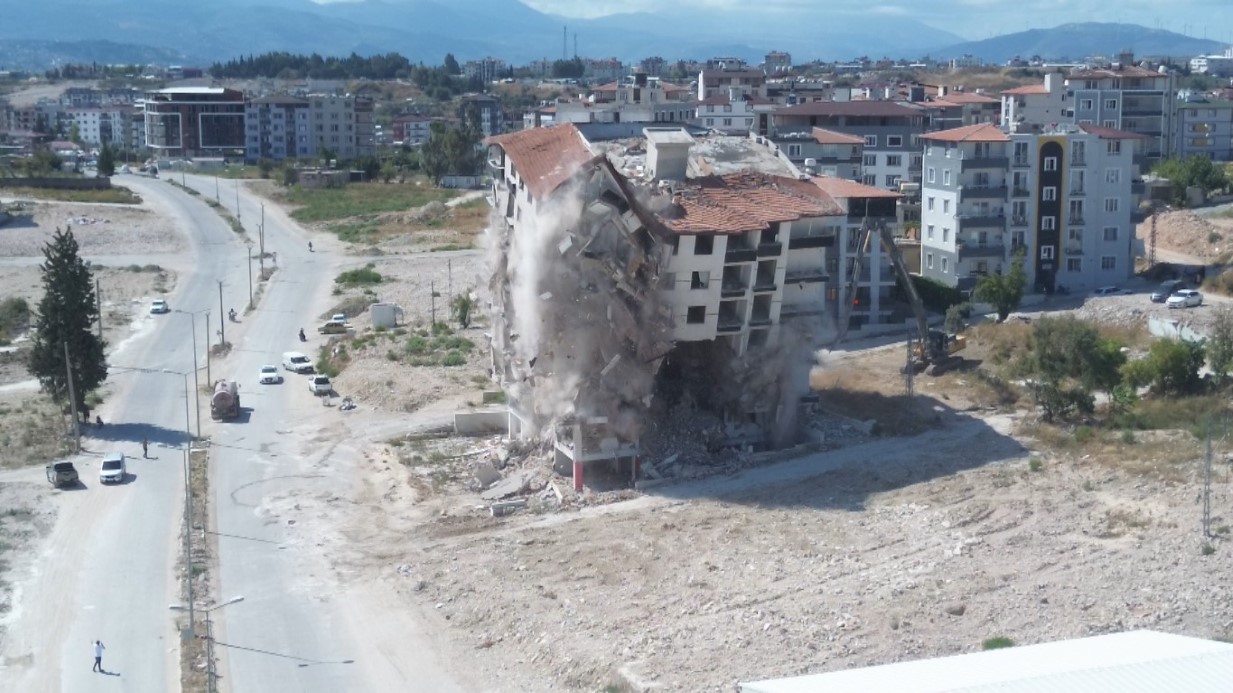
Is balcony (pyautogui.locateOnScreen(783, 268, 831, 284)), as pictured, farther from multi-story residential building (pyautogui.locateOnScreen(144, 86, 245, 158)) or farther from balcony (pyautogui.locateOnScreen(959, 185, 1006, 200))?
multi-story residential building (pyautogui.locateOnScreen(144, 86, 245, 158))

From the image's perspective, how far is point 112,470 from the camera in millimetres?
30875

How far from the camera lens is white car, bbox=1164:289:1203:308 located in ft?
136

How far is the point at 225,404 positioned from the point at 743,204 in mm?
13758

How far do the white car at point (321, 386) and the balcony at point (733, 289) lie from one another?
43.6 feet

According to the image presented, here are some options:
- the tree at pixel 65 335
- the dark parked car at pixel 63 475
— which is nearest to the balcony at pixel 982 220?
the tree at pixel 65 335

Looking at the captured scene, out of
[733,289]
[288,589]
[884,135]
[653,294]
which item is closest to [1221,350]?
[733,289]

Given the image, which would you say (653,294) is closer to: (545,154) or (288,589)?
(545,154)

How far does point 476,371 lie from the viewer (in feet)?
135

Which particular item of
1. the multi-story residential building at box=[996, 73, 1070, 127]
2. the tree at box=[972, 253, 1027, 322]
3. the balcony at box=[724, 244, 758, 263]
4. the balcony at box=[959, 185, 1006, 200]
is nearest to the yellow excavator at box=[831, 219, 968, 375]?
the tree at box=[972, 253, 1027, 322]

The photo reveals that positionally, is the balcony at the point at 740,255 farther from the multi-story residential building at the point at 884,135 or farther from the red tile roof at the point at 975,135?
the multi-story residential building at the point at 884,135

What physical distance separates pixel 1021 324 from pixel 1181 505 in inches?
597

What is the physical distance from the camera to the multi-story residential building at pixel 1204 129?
74188 mm

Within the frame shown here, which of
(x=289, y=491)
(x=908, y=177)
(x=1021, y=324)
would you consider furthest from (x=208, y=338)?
(x=908, y=177)

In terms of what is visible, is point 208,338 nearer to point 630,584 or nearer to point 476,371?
point 476,371
